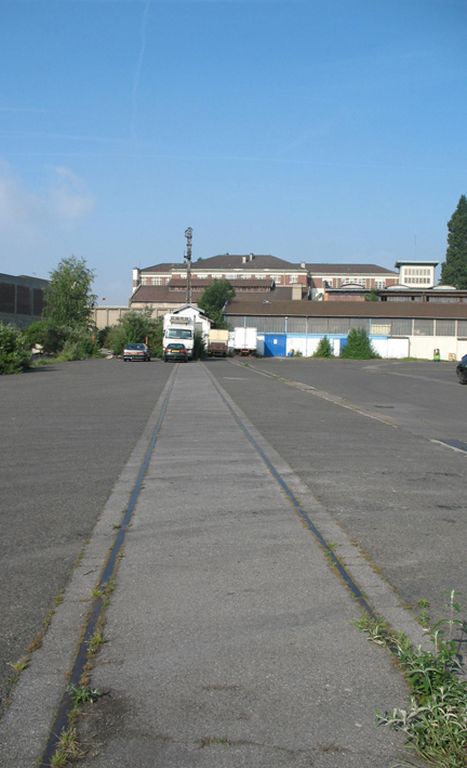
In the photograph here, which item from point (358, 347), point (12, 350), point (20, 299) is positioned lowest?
point (12, 350)

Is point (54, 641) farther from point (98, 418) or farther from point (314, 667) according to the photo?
point (98, 418)

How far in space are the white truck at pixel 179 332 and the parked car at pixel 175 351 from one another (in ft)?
2.47

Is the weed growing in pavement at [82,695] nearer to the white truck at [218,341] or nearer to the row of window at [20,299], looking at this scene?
the white truck at [218,341]

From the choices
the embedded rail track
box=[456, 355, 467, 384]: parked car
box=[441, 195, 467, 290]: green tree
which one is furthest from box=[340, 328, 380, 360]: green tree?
the embedded rail track

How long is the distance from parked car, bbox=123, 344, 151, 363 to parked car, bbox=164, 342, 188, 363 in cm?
226

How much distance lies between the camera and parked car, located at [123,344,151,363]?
203 feet

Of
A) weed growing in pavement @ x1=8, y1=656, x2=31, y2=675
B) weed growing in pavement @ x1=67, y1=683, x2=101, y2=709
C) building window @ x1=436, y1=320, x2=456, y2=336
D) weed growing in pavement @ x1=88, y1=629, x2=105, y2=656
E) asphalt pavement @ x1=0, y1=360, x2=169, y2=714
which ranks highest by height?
building window @ x1=436, y1=320, x2=456, y2=336

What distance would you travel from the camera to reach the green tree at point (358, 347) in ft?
281

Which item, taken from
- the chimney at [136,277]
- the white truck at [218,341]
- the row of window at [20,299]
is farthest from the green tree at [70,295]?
the chimney at [136,277]

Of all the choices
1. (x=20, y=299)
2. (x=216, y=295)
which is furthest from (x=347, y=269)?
(x=20, y=299)

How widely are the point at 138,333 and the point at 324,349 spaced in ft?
77.5

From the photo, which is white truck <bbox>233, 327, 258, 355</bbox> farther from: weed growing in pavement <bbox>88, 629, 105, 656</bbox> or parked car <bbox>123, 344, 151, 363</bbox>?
weed growing in pavement <bbox>88, 629, 105, 656</bbox>

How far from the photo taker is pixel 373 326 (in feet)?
297

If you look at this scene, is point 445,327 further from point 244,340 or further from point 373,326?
point 244,340
